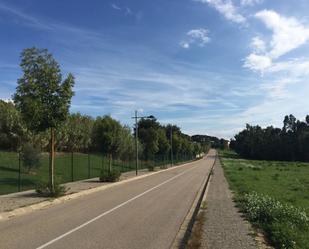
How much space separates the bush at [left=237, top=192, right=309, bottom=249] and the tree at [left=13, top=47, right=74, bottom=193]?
1104 centimetres

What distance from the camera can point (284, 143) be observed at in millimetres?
170500

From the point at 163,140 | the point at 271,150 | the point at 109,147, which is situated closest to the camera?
the point at 109,147

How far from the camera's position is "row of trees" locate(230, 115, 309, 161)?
164 metres

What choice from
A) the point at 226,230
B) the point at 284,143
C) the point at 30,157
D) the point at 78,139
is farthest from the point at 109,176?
the point at 284,143

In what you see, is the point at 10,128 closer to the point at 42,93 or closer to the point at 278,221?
the point at 42,93

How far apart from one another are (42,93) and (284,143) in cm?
15604

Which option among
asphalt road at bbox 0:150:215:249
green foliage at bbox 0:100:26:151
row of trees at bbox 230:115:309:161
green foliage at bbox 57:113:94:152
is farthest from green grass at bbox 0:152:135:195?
row of trees at bbox 230:115:309:161

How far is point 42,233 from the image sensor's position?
12156mm

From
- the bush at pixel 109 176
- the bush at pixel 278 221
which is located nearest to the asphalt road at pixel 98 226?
the bush at pixel 278 221

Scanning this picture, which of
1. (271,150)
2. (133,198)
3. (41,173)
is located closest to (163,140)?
(41,173)

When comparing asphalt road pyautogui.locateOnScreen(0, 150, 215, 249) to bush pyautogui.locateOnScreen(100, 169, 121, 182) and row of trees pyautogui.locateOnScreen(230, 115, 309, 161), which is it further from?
row of trees pyautogui.locateOnScreen(230, 115, 309, 161)

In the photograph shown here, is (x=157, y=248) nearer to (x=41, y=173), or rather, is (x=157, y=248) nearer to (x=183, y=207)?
(x=183, y=207)

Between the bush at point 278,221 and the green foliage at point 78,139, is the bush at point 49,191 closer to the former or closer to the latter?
the bush at point 278,221

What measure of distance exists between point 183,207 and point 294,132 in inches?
6666
